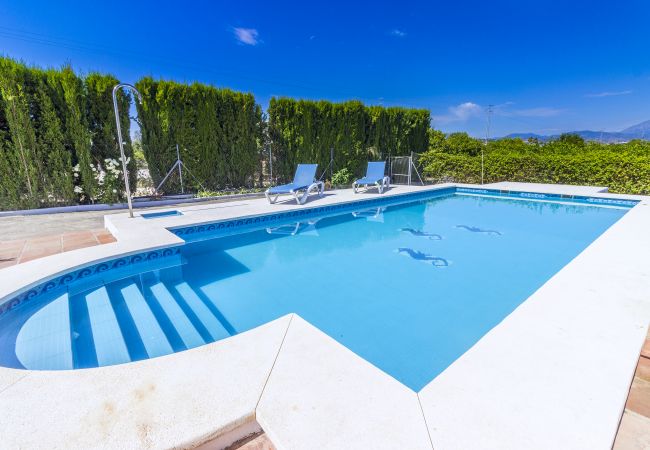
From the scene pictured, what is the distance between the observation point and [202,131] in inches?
390

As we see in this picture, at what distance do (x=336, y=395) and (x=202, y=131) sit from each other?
10005 mm

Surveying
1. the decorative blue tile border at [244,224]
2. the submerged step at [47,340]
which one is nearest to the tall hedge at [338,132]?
the decorative blue tile border at [244,224]

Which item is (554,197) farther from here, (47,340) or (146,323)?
(47,340)

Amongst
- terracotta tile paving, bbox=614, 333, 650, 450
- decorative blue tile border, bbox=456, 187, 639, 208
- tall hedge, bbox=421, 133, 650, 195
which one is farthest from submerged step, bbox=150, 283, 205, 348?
tall hedge, bbox=421, 133, 650, 195

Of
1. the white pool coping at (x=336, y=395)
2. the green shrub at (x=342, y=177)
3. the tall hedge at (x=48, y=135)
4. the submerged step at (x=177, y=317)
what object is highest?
the tall hedge at (x=48, y=135)

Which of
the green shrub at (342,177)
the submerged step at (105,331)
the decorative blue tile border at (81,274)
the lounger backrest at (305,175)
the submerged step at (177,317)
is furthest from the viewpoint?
the green shrub at (342,177)

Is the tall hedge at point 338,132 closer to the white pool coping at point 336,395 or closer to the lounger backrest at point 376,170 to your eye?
the lounger backrest at point 376,170

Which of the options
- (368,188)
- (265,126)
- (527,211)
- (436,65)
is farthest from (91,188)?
(436,65)

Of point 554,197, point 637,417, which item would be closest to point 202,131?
point 637,417

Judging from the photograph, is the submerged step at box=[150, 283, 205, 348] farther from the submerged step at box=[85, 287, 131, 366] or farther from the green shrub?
the green shrub

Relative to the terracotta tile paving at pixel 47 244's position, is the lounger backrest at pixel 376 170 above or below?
above

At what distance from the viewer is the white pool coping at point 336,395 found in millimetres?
1361

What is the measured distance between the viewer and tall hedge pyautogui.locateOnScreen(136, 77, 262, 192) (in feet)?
29.9

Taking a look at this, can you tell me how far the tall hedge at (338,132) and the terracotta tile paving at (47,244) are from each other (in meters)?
7.32
